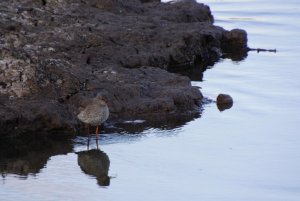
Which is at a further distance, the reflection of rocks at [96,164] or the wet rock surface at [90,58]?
the wet rock surface at [90,58]

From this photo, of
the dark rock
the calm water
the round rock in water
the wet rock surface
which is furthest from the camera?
the dark rock

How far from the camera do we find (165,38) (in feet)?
47.7

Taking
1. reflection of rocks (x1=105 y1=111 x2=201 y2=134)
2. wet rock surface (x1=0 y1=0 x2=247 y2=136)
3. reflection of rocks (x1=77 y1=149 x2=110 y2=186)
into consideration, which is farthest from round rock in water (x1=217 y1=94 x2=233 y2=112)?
reflection of rocks (x1=77 y1=149 x2=110 y2=186)

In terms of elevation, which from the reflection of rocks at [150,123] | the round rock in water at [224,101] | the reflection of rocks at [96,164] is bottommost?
the reflection of rocks at [96,164]

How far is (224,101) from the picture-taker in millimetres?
12453

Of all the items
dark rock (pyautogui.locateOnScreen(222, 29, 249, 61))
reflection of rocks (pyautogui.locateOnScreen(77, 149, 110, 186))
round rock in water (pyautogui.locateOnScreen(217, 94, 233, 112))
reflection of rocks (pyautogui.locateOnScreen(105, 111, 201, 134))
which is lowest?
reflection of rocks (pyautogui.locateOnScreen(77, 149, 110, 186))

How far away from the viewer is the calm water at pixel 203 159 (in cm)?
885

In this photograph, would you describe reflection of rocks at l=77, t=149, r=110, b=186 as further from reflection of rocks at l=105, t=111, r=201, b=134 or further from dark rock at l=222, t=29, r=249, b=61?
dark rock at l=222, t=29, r=249, b=61

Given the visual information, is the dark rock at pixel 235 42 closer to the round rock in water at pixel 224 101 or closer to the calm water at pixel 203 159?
the calm water at pixel 203 159

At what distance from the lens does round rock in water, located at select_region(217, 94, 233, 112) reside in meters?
12.4

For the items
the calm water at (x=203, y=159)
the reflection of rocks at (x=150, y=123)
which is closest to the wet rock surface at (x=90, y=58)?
the reflection of rocks at (x=150, y=123)

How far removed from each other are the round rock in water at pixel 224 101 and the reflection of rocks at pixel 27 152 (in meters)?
2.75

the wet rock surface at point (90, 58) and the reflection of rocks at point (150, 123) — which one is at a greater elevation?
the wet rock surface at point (90, 58)

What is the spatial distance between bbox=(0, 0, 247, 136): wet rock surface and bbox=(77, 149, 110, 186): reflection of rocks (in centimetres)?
82
